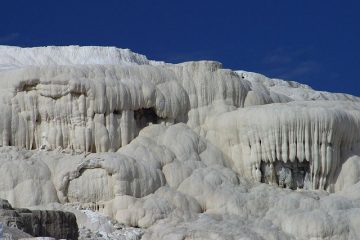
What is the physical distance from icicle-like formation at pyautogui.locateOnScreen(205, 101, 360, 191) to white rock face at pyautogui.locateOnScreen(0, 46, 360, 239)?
3 centimetres

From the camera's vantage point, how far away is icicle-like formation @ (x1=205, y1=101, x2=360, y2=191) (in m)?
34.0

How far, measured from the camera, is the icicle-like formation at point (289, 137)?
3400 centimetres

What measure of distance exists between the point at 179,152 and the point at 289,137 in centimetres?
335

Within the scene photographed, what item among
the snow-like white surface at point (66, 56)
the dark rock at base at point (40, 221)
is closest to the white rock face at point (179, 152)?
the dark rock at base at point (40, 221)

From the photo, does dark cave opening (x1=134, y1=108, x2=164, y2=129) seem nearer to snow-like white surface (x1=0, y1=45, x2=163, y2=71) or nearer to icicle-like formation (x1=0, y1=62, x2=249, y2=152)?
icicle-like formation (x1=0, y1=62, x2=249, y2=152)

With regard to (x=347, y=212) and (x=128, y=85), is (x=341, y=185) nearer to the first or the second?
(x=347, y=212)

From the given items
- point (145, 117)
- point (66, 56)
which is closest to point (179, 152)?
point (145, 117)

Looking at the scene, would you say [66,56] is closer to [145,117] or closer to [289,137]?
[145,117]

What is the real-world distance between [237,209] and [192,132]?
395 centimetres

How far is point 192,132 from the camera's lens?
116 ft

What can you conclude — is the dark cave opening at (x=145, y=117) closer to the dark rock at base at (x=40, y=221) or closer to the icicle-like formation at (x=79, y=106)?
the icicle-like formation at (x=79, y=106)

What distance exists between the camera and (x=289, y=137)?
3397 cm

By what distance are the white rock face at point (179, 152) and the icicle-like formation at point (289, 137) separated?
31 mm

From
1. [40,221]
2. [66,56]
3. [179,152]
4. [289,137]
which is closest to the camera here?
[40,221]
